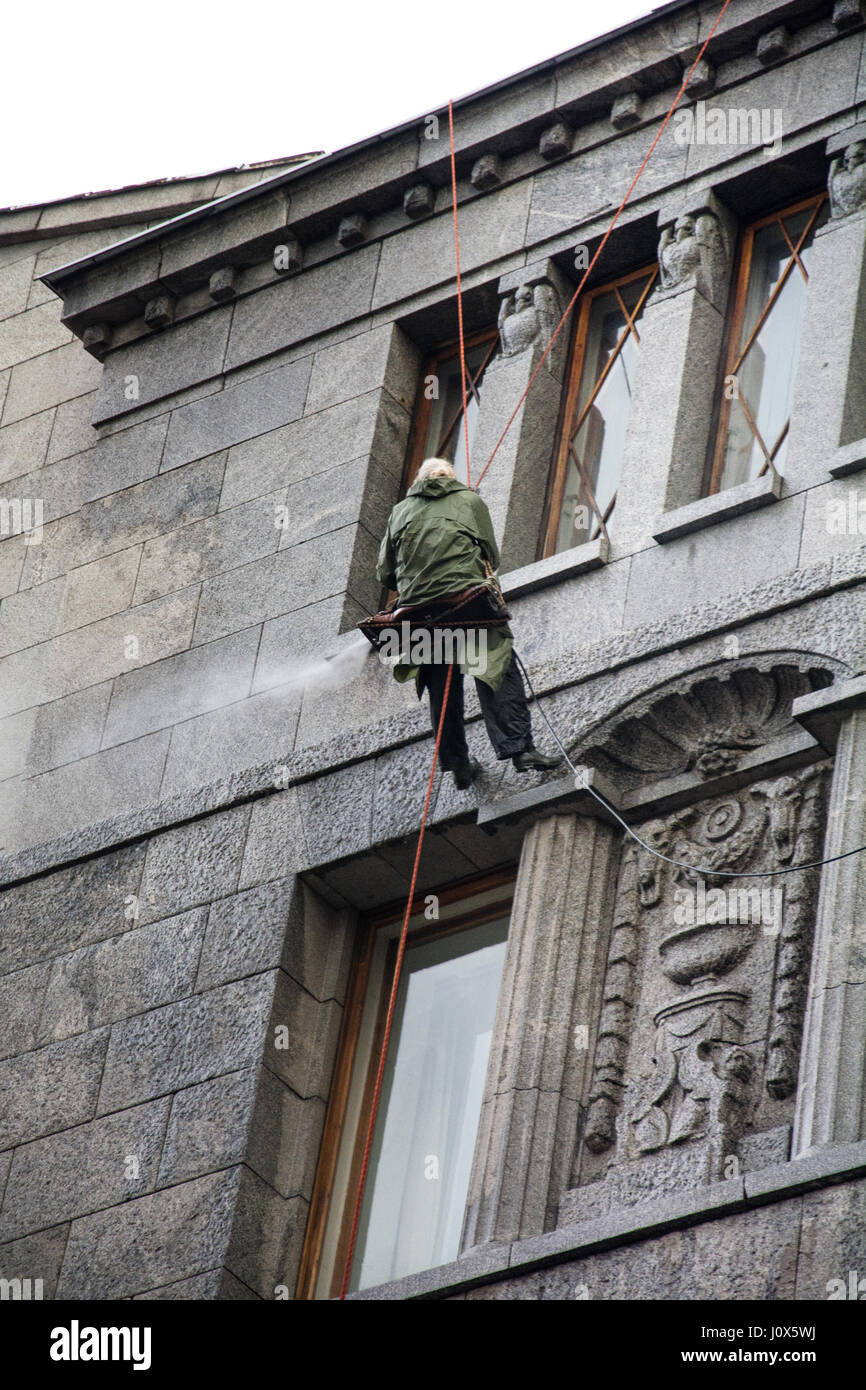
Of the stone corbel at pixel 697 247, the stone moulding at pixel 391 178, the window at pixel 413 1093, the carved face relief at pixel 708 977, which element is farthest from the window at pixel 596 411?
the carved face relief at pixel 708 977

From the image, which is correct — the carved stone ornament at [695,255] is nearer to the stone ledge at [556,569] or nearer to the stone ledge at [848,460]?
the stone ledge at [556,569]

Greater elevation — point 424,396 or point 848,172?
point 848,172

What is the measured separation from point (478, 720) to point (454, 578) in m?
1.26

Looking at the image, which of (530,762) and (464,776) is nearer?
(530,762)

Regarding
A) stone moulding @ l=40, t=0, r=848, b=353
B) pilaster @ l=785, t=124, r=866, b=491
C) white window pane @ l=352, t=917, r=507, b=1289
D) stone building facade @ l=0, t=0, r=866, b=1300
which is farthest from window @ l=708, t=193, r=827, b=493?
white window pane @ l=352, t=917, r=507, b=1289

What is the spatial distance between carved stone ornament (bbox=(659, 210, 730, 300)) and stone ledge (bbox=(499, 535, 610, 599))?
1859 millimetres

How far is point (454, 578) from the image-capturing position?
14414mm

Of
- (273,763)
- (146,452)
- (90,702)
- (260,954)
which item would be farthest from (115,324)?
(260,954)

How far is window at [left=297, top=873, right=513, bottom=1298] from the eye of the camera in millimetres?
14289

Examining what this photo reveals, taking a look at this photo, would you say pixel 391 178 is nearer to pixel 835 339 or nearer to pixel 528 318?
pixel 528 318

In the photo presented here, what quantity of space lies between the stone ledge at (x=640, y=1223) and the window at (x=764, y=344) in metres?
4.83

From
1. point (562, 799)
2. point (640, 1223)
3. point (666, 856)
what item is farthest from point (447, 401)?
point (640, 1223)
